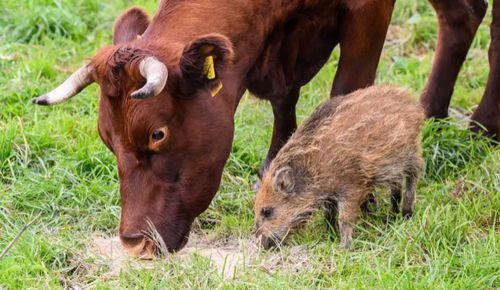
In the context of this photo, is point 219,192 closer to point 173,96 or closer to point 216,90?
point 216,90

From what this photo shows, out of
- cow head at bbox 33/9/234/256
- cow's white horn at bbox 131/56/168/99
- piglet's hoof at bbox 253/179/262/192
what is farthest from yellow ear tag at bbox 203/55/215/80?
piglet's hoof at bbox 253/179/262/192

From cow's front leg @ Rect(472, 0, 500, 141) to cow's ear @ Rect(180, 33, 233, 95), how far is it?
2577 millimetres

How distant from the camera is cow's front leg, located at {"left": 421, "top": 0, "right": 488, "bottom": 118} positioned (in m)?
7.62

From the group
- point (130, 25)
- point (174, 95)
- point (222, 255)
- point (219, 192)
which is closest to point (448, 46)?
point (219, 192)

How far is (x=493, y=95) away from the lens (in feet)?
24.5

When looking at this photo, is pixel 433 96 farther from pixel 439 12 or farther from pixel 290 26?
pixel 290 26

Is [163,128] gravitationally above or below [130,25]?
below

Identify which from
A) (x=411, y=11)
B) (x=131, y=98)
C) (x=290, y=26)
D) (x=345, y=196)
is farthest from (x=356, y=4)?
(x=411, y=11)

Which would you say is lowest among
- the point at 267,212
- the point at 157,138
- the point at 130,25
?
the point at 267,212

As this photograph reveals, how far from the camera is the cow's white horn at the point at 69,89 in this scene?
557 cm

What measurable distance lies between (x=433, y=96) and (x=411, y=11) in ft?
6.93

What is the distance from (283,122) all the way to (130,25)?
1.40 metres

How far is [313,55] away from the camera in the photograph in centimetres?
666

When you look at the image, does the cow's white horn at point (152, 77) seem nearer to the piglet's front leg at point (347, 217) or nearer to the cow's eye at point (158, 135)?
the cow's eye at point (158, 135)
